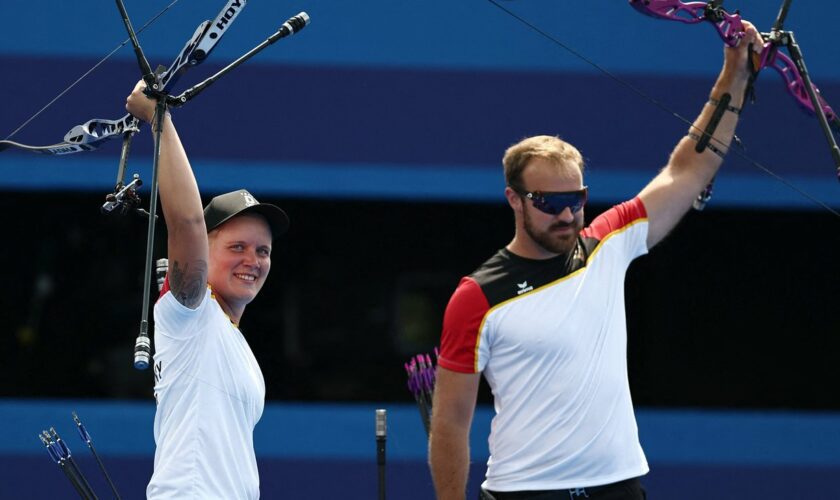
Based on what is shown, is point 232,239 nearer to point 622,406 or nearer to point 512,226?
point 622,406

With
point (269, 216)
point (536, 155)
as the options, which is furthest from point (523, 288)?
point (269, 216)

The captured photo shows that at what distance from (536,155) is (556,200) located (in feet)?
0.55

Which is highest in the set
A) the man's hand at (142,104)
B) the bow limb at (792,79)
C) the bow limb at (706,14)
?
the bow limb at (706,14)

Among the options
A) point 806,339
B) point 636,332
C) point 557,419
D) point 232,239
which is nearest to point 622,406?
point 557,419

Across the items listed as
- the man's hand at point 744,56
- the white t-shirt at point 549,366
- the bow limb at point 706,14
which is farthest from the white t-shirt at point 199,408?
the man's hand at point 744,56

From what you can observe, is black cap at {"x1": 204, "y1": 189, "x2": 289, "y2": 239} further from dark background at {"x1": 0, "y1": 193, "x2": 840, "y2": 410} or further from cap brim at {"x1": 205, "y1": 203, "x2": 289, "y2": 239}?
dark background at {"x1": 0, "y1": 193, "x2": 840, "y2": 410}

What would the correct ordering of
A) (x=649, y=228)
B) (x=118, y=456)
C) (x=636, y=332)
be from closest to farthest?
(x=649, y=228) → (x=118, y=456) → (x=636, y=332)

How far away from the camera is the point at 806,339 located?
27.0ft

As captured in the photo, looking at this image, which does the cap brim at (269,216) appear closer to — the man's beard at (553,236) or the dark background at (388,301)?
the man's beard at (553,236)

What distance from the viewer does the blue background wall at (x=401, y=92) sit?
650 cm

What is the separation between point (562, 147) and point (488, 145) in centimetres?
317

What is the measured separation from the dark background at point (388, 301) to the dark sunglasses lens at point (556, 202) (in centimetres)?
456

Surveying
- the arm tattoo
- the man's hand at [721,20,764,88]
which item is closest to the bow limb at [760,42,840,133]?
the man's hand at [721,20,764,88]

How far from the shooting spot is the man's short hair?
3414mm
